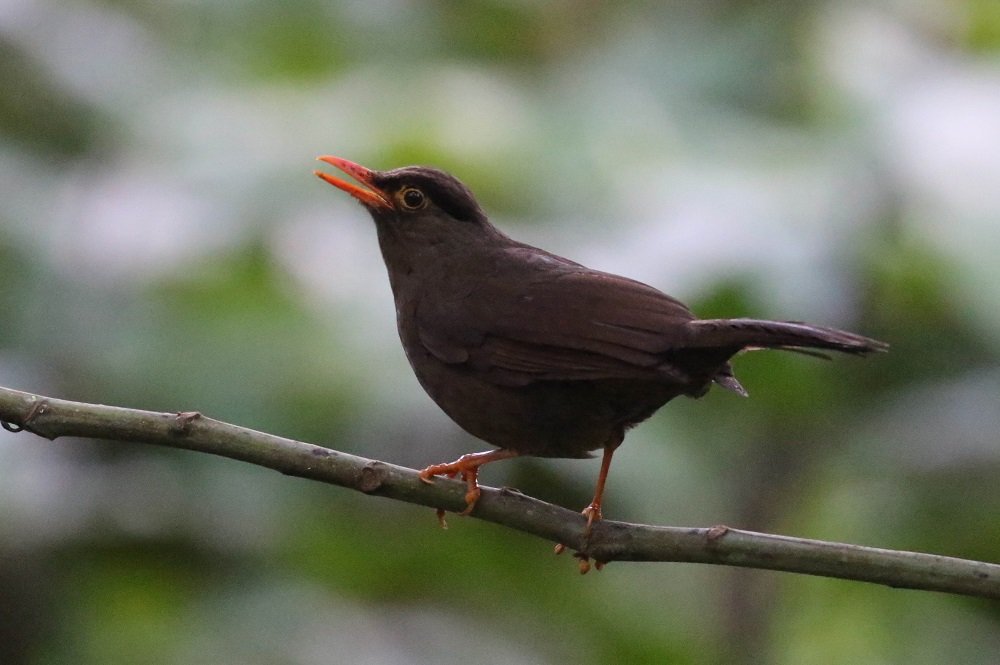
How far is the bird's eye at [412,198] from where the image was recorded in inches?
166

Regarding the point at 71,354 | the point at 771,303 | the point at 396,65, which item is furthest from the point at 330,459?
the point at 396,65

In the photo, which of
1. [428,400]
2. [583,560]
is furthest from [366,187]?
[583,560]

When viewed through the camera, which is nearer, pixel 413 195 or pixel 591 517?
pixel 591 517

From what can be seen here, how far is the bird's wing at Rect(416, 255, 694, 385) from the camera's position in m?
3.41

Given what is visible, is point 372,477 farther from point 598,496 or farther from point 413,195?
point 413,195

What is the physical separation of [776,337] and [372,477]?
972 millimetres

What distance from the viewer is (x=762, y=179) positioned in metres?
5.38

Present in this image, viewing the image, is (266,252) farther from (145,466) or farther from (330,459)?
(330,459)

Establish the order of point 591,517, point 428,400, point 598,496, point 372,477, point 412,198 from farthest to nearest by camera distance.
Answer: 1. point 428,400
2. point 412,198
3. point 598,496
4. point 591,517
5. point 372,477

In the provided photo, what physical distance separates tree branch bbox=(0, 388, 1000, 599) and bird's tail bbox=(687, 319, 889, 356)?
0.44m

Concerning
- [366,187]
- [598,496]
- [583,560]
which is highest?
[366,187]

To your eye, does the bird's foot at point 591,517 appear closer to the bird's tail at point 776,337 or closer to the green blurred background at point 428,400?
the bird's tail at point 776,337

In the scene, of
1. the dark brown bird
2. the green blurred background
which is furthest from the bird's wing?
the green blurred background

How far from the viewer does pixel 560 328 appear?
3.60m
